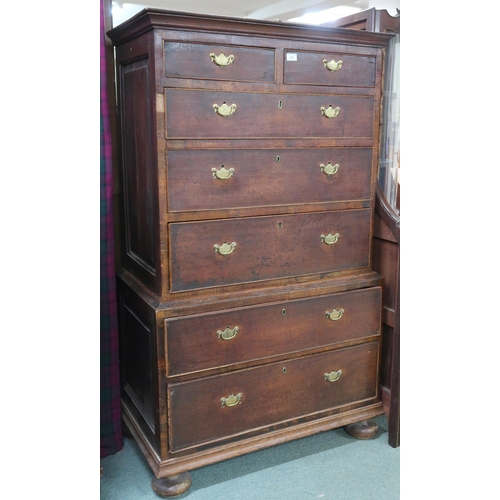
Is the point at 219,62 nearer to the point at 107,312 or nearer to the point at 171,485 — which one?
the point at 107,312

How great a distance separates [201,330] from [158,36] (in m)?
1.00

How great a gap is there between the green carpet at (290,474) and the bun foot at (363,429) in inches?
0.9

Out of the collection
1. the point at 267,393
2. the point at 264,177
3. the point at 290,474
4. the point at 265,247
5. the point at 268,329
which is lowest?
the point at 290,474

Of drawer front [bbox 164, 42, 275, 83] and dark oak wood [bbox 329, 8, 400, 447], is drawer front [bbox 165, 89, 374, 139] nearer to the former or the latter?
drawer front [bbox 164, 42, 275, 83]

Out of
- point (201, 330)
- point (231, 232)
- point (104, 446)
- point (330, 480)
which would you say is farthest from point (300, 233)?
point (104, 446)

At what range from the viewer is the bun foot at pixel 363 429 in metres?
2.42

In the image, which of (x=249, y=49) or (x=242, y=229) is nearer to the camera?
(x=249, y=49)

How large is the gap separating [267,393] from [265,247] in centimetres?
57

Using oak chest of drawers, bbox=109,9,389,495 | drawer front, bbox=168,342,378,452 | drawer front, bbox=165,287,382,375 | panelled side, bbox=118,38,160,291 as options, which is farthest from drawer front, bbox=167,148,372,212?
drawer front, bbox=168,342,378,452

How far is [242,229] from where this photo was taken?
2.02 meters

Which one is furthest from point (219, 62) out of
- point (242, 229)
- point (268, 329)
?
point (268, 329)

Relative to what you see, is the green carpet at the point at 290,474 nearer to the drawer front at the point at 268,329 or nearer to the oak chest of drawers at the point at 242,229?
the oak chest of drawers at the point at 242,229

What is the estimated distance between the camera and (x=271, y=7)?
464 cm
